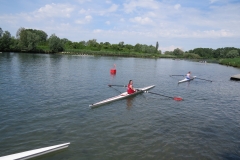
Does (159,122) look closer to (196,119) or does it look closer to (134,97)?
(196,119)

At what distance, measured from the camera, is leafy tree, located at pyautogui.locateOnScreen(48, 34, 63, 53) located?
104 meters

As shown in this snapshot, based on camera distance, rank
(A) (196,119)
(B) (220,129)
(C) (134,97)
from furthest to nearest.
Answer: (C) (134,97) < (A) (196,119) < (B) (220,129)

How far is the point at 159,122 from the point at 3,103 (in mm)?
11842

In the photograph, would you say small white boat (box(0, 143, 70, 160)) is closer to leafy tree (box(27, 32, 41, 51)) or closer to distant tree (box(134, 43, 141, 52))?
leafy tree (box(27, 32, 41, 51))

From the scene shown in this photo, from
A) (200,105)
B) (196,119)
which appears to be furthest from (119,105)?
(200,105)

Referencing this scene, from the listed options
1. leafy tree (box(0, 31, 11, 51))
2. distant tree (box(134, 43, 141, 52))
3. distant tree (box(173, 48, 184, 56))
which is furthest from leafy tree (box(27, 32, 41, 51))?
distant tree (box(173, 48, 184, 56))

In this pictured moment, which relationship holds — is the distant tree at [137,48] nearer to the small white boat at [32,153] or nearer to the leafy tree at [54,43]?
the leafy tree at [54,43]

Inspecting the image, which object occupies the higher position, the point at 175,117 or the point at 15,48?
the point at 15,48

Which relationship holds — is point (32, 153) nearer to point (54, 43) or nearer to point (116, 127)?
point (116, 127)

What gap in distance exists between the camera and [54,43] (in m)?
105

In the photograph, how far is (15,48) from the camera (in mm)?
92438

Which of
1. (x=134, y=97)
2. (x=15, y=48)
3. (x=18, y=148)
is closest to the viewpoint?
(x=18, y=148)

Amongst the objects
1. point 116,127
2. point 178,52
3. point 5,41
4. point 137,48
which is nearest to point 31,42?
point 5,41

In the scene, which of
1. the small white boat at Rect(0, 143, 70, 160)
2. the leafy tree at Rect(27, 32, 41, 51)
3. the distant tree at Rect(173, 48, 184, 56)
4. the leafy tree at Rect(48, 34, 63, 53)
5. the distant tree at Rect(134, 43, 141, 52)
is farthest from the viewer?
the distant tree at Rect(173, 48, 184, 56)
